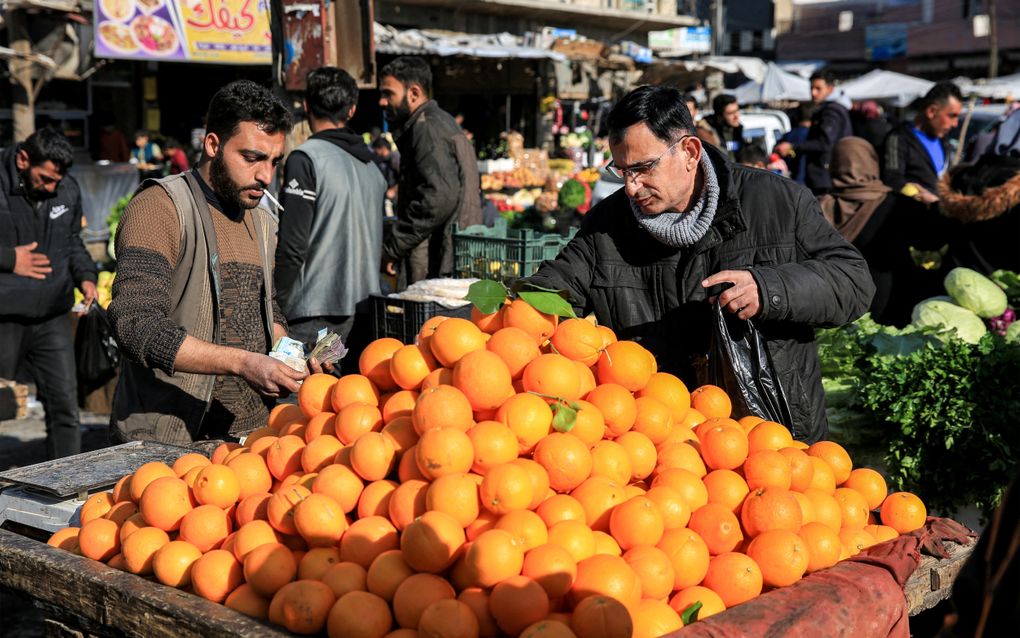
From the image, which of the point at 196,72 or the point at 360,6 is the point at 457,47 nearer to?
the point at 196,72

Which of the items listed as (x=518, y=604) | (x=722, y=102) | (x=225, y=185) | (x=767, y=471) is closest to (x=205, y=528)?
(x=518, y=604)

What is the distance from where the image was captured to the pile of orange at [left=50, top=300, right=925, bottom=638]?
1.90 m

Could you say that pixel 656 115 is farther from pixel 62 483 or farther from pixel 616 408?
pixel 62 483


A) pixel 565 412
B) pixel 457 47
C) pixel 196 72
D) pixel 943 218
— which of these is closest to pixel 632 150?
pixel 565 412

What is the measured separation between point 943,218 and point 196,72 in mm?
15319

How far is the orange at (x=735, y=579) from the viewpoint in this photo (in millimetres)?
2041

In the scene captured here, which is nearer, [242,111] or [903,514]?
[903,514]

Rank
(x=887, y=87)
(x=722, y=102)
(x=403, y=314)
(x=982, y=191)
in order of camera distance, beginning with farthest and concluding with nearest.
Answer: (x=887, y=87) < (x=722, y=102) < (x=982, y=191) < (x=403, y=314)

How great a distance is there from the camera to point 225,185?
328 cm

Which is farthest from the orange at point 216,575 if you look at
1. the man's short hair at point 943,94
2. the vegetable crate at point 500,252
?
the man's short hair at point 943,94

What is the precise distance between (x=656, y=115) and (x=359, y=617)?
1.72 meters

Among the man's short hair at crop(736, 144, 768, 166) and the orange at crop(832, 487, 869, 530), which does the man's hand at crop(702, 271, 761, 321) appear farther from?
the man's short hair at crop(736, 144, 768, 166)

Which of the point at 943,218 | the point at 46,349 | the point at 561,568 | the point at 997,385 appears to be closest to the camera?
the point at 561,568

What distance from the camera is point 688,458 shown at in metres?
2.34
